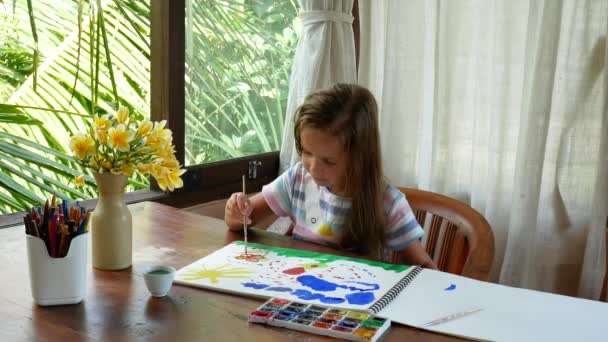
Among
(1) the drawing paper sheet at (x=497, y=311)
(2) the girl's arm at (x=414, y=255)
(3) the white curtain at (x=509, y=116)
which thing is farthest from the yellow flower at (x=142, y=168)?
(3) the white curtain at (x=509, y=116)

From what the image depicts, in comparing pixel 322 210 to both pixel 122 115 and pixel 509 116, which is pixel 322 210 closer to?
pixel 122 115

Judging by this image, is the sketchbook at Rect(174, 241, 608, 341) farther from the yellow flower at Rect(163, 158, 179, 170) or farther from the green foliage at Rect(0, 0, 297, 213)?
the green foliage at Rect(0, 0, 297, 213)

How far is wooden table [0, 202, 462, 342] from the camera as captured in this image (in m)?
1.02

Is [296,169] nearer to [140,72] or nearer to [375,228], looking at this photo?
[375,228]

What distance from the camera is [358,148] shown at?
5.25 ft

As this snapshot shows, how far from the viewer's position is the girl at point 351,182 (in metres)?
1.56

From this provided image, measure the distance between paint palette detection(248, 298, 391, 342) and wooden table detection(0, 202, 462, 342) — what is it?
0.05 ft

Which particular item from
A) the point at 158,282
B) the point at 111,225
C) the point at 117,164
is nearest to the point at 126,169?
the point at 117,164

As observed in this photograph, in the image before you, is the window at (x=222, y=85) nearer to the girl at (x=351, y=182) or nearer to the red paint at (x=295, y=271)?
the girl at (x=351, y=182)

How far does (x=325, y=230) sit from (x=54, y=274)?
0.73 metres

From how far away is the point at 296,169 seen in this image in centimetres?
179

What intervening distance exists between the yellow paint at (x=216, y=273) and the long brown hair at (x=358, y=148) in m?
0.37

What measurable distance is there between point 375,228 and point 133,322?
0.70 m

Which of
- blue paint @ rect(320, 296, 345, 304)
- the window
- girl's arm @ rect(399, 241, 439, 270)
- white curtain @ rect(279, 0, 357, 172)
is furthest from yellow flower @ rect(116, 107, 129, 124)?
white curtain @ rect(279, 0, 357, 172)
